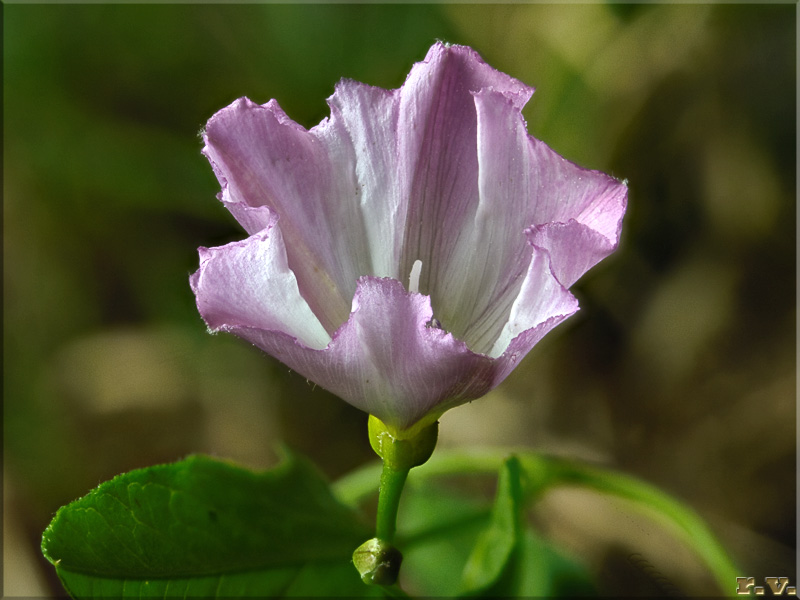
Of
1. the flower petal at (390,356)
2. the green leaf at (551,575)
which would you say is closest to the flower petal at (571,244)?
the flower petal at (390,356)

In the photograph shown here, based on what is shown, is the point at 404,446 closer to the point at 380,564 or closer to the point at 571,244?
the point at 380,564

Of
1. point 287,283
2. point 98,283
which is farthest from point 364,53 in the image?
point 287,283

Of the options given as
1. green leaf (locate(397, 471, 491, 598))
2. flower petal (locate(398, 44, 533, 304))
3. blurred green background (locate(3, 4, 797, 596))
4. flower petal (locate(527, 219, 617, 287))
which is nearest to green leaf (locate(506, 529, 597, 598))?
green leaf (locate(397, 471, 491, 598))

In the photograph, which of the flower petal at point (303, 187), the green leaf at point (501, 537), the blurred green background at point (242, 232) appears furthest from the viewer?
the blurred green background at point (242, 232)

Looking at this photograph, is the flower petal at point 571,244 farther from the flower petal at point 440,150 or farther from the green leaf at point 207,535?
the green leaf at point 207,535

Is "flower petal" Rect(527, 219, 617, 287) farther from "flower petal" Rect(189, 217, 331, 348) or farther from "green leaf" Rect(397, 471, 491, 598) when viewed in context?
"green leaf" Rect(397, 471, 491, 598)

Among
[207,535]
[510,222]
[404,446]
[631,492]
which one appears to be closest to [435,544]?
[631,492]
